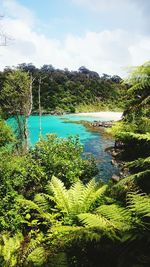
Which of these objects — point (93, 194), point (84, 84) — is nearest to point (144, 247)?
point (93, 194)

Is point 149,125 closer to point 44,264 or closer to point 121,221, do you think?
point 121,221

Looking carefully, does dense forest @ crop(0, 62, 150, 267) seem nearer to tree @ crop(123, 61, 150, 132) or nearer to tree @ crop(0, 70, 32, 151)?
tree @ crop(123, 61, 150, 132)

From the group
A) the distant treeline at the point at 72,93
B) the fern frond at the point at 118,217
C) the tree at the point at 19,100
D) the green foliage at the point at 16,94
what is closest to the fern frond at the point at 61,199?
the fern frond at the point at 118,217

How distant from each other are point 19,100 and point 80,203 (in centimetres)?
1535

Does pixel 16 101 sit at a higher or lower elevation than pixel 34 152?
higher

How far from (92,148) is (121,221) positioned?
73.1ft

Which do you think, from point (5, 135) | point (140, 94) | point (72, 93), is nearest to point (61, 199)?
point (140, 94)

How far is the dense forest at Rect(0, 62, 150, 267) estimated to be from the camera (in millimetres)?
3586

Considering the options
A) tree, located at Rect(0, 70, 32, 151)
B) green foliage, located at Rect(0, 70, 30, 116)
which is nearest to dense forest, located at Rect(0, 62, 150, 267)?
tree, located at Rect(0, 70, 32, 151)

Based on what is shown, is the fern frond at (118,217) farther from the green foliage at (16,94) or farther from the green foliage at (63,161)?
Result: the green foliage at (16,94)

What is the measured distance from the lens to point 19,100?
20672 mm

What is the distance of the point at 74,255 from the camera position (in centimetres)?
418

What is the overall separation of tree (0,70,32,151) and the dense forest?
5.80m

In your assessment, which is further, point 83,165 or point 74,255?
point 83,165
